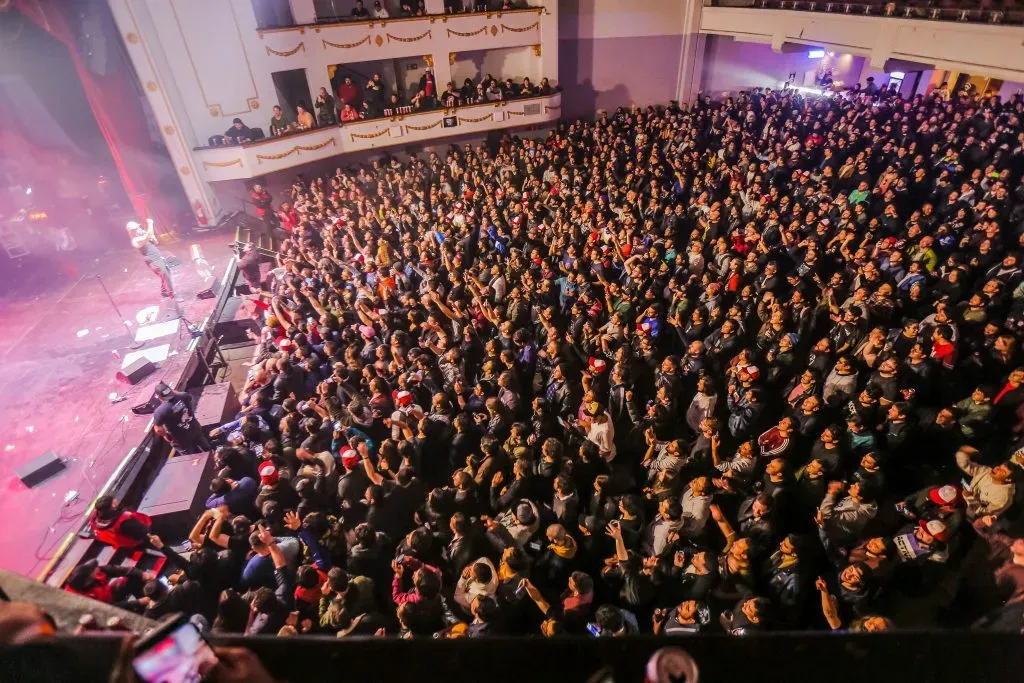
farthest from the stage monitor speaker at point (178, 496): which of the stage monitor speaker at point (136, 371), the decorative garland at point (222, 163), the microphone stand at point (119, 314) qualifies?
the decorative garland at point (222, 163)

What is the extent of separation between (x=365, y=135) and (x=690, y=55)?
12272 mm

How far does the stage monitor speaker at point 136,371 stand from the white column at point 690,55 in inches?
768

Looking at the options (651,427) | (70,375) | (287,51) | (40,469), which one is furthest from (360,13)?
(651,427)

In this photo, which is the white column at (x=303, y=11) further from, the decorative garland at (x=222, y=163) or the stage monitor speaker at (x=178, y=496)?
the stage monitor speaker at (x=178, y=496)

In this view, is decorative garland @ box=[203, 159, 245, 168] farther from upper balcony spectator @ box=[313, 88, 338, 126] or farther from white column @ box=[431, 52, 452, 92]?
white column @ box=[431, 52, 452, 92]

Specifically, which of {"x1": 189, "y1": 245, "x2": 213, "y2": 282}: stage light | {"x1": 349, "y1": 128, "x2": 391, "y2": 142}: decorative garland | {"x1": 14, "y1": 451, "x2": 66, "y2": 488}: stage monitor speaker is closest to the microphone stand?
{"x1": 189, "y1": 245, "x2": 213, "y2": 282}: stage light

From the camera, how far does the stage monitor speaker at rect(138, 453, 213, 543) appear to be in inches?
235

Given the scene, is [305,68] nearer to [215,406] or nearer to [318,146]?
[318,146]

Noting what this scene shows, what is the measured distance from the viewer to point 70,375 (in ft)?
32.1

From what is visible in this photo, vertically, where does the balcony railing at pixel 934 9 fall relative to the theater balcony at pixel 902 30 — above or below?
above

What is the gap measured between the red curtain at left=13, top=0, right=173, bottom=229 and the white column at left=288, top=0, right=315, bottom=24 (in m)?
4.58

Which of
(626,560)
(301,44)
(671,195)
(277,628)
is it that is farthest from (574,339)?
(301,44)

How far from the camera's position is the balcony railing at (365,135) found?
14445 mm

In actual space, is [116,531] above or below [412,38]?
below
